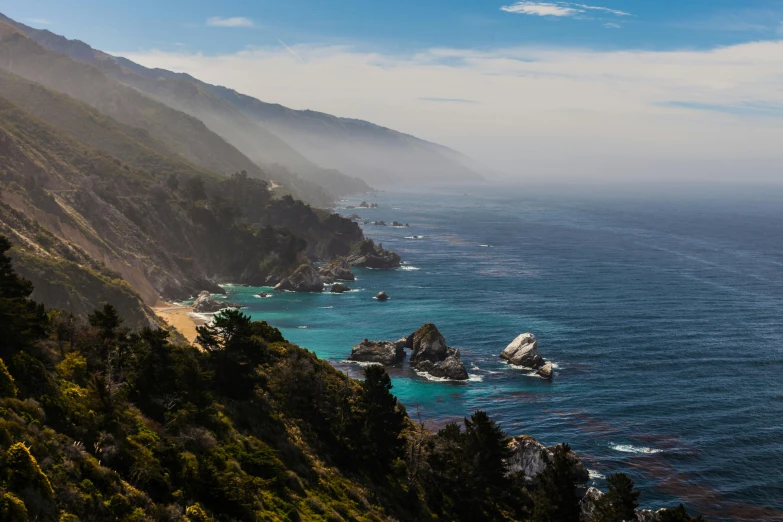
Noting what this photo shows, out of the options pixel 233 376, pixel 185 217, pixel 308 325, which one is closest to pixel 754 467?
pixel 233 376

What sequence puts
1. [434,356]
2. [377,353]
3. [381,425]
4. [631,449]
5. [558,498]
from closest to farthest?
[558,498] < [381,425] < [631,449] < [434,356] < [377,353]

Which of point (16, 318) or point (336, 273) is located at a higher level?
point (16, 318)

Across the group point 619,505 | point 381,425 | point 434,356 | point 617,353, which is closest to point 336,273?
point 434,356

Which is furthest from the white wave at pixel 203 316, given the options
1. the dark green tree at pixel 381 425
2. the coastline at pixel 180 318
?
the dark green tree at pixel 381 425

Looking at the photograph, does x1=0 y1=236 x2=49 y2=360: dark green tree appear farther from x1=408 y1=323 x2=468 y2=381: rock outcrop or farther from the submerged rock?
A: the submerged rock

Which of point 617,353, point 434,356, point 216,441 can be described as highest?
point 216,441

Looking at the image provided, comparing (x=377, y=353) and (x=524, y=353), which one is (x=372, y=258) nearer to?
(x=377, y=353)

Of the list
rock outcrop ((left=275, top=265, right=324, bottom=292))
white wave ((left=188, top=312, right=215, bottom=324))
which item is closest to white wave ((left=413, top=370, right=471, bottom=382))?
white wave ((left=188, top=312, right=215, bottom=324))
